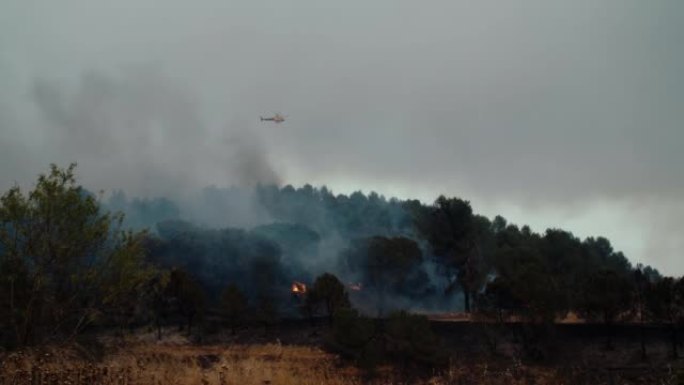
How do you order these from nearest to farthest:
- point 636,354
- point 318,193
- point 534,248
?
point 636,354 < point 534,248 < point 318,193

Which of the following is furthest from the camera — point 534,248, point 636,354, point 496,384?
point 534,248

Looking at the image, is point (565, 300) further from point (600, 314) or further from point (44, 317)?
point (44, 317)

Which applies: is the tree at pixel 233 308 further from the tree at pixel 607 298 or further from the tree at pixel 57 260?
the tree at pixel 57 260

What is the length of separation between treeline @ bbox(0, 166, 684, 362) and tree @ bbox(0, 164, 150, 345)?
3 centimetres

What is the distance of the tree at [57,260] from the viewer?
39.1 feet

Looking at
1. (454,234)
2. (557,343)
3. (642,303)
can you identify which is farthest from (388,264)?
(557,343)

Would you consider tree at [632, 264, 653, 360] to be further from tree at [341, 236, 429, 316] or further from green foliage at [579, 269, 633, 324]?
tree at [341, 236, 429, 316]

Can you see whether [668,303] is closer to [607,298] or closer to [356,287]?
[607,298]

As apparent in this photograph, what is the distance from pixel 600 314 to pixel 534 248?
2967cm

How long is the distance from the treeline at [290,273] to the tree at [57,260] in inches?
1.1

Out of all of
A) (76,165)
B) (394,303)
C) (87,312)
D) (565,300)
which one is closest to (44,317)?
(87,312)

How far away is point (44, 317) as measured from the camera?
1204cm

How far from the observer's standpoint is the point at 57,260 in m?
12.1

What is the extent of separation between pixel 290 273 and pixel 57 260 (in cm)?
7071
